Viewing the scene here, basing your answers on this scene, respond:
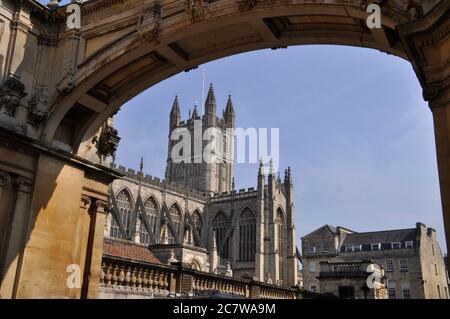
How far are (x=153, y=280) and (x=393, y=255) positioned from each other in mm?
48501

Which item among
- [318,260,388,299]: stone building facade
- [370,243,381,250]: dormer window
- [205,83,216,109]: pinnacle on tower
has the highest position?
[205,83,216,109]: pinnacle on tower

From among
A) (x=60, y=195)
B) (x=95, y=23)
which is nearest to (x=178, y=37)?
(x=95, y=23)

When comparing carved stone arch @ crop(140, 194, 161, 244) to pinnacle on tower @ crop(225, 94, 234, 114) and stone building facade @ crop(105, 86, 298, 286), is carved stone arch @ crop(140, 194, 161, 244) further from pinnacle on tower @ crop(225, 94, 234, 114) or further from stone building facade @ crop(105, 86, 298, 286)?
→ pinnacle on tower @ crop(225, 94, 234, 114)

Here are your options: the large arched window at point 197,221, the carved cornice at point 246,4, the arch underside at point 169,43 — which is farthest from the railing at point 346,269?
the large arched window at point 197,221

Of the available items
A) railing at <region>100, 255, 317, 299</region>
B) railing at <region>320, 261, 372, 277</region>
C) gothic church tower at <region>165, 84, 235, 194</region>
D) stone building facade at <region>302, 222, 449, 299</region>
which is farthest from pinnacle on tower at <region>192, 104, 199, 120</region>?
railing at <region>100, 255, 317, 299</region>

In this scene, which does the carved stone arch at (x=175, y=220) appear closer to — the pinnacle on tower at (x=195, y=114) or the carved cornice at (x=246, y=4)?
the pinnacle on tower at (x=195, y=114)

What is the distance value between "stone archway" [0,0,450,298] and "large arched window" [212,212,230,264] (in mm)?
59008

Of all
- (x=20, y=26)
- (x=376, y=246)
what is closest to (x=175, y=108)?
(x=376, y=246)

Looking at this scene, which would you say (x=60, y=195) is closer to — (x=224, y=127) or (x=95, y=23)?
(x=95, y=23)

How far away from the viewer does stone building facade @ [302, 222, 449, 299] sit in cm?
5203

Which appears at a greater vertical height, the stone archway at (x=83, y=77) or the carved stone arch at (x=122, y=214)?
the carved stone arch at (x=122, y=214)

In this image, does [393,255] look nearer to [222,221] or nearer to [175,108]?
[222,221]

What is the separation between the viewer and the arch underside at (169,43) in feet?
26.0
